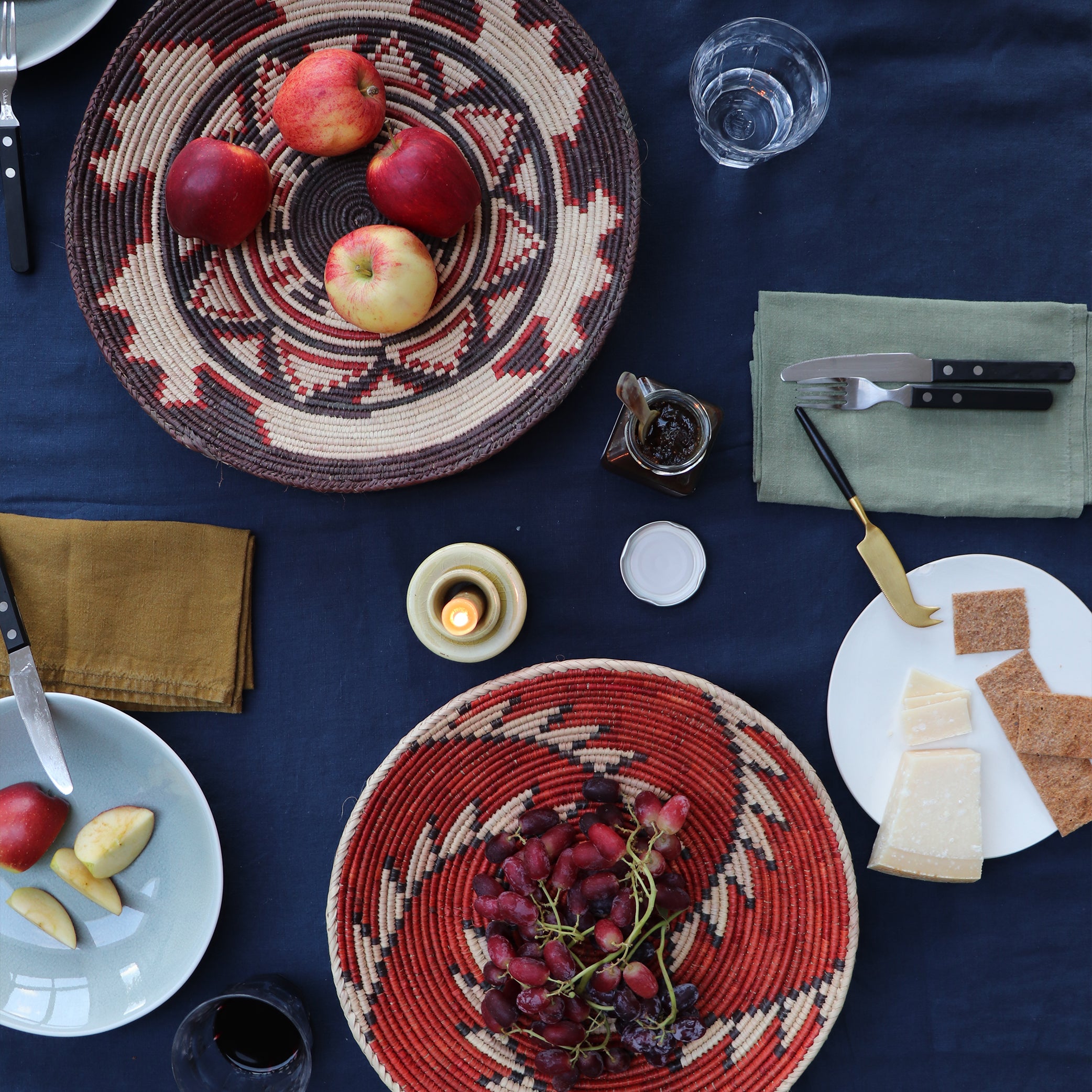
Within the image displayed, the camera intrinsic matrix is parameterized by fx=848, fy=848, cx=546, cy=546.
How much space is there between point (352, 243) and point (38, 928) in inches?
27.1

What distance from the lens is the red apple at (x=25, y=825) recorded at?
2.48 ft

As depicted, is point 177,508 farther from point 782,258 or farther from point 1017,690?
point 1017,690

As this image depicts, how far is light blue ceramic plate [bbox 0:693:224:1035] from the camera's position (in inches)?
30.1

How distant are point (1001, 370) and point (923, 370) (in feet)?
0.24


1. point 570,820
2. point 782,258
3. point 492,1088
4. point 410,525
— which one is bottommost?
point 492,1088

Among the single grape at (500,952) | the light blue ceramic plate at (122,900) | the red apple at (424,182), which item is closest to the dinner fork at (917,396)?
the red apple at (424,182)

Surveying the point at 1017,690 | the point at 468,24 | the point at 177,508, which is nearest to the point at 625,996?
the point at 1017,690

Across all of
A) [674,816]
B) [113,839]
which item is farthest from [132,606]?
[674,816]

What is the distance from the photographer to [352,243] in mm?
726

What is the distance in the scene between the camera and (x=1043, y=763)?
0.78 metres

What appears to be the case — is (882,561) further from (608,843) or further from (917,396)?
(608,843)

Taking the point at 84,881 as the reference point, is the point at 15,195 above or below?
above

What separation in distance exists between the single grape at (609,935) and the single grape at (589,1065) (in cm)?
10

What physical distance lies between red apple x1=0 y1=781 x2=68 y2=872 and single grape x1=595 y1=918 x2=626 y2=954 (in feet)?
1.64
